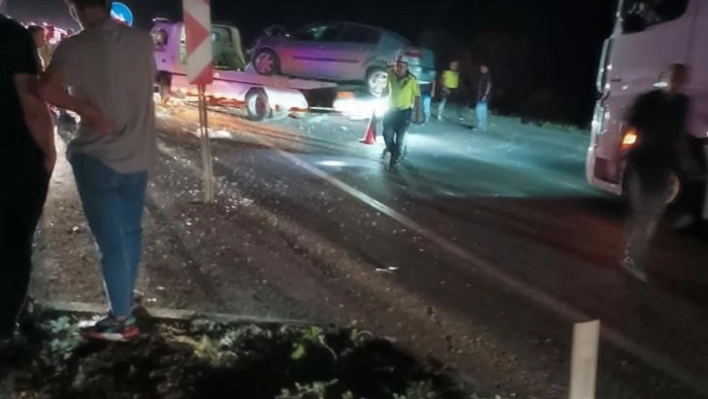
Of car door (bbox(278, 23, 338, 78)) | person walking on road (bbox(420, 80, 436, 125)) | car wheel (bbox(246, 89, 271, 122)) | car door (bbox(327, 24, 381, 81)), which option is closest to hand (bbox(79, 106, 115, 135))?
car wheel (bbox(246, 89, 271, 122))

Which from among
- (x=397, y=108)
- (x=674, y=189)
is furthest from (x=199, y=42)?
(x=674, y=189)

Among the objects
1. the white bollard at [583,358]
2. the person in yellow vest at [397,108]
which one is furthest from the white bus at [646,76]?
the white bollard at [583,358]

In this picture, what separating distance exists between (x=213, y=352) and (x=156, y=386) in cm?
53

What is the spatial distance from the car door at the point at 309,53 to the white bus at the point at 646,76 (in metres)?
11.8

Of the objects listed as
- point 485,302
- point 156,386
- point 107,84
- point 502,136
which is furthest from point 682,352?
point 502,136

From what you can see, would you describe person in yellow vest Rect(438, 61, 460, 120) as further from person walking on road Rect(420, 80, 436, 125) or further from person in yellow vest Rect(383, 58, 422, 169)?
person in yellow vest Rect(383, 58, 422, 169)

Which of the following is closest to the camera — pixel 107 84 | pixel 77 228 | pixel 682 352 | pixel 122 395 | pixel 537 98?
pixel 122 395

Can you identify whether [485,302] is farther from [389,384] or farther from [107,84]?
[107,84]

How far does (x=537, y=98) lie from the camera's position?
2859cm

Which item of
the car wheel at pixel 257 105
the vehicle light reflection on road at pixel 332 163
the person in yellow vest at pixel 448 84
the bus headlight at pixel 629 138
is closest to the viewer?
the bus headlight at pixel 629 138

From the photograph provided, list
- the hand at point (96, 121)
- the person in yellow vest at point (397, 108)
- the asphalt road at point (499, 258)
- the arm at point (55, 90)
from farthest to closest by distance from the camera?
the person in yellow vest at point (397, 108) < the asphalt road at point (499, 258) < the hand at point (96, 121) < the arm at point (55, 90)

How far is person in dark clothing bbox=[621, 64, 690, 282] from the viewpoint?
7.83 meters

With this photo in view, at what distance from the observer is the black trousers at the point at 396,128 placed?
45.7ft

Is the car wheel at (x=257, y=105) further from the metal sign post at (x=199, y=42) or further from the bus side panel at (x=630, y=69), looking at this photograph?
the bus side panel at (x=630, y=69)
